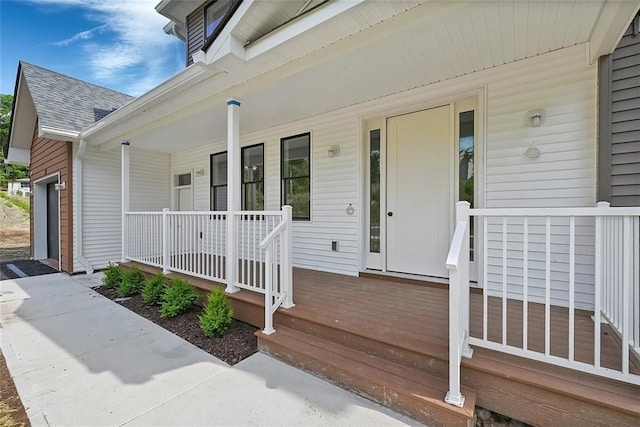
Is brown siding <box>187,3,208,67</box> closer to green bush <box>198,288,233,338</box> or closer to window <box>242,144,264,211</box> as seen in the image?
window <box>242,144,264,211</box>

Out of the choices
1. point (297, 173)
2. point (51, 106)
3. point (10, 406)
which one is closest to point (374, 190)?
point (297, 173)

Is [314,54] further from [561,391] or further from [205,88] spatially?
[561,391]

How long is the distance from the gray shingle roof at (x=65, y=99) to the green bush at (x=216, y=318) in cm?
559

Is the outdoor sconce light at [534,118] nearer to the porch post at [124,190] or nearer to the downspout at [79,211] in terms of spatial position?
the porch post at [124,190]

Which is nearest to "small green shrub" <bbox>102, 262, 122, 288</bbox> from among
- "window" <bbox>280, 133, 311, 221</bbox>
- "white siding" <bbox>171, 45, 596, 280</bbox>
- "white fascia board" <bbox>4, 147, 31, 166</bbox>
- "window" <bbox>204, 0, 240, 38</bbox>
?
"window" <bbox>280, 133, 311, 221</bbox>

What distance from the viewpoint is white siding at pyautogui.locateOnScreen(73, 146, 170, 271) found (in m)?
6.56

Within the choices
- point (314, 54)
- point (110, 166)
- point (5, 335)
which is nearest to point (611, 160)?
point (314, 54)

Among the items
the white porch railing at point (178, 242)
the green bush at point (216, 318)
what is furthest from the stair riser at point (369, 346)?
the white porch railing at point (178, 242)

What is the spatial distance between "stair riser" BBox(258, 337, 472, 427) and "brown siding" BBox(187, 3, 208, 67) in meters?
7.66

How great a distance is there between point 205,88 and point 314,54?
1.68 meters

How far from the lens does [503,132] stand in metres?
3.24

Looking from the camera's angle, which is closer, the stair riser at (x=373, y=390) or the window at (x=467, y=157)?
the stair riser at (x=373, y=390)

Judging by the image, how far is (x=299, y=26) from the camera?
2.66 m

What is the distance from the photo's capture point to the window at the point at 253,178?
19.0 ft
